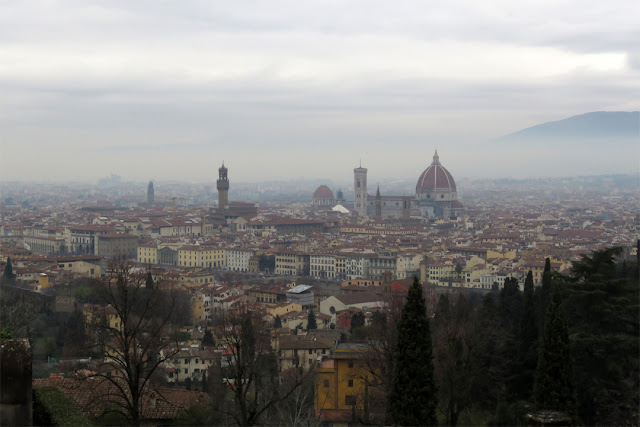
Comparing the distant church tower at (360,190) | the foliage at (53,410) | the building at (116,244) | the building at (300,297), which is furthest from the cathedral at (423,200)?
the foliage at (53,410)

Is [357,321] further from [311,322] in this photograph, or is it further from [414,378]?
[414,378]

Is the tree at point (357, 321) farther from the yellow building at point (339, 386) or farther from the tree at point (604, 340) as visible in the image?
the tree at point (604, 340)

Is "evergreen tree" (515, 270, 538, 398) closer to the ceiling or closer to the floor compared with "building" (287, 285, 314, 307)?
closer to the ceiling

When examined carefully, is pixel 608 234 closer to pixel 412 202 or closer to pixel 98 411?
pixel 412 202

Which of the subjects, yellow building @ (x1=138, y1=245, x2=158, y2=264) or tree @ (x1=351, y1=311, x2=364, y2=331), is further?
yellow building @ (x1=138, y1=245, x2=158, y2=264)

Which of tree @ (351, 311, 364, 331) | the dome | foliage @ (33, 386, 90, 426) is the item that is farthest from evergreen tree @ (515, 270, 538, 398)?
the dome

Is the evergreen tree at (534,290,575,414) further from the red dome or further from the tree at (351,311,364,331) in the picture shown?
the red dome

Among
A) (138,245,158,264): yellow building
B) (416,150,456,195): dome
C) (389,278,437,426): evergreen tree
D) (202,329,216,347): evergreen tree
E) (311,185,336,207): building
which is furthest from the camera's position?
(311,185,336,207): building
